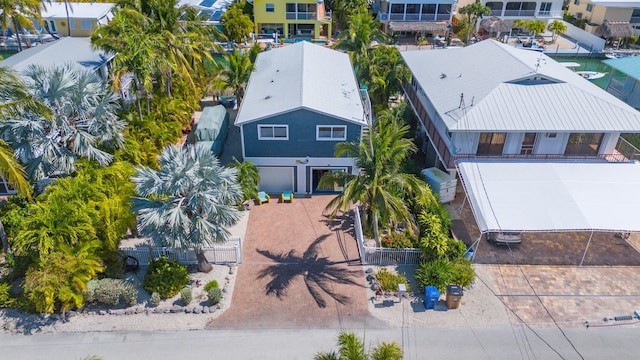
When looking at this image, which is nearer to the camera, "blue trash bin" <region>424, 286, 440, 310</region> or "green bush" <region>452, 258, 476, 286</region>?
"blue trash bin" <region>424, 286, 440, 310</region>

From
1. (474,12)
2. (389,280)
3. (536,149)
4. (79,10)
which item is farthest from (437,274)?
(79,10)

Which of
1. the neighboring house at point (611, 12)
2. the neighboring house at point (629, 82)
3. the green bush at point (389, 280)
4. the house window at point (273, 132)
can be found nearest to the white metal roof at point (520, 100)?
the green bush at point (389, 280)

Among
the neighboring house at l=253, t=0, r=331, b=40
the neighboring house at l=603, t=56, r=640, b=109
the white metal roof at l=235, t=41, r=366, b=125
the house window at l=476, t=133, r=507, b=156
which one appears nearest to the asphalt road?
the house window at l=476, t=133, r=507, b=156

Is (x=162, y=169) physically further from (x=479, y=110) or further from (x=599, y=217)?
(x=599, y=217)

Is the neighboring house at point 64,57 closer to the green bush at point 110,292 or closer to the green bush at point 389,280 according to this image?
the green bush at point 110,292

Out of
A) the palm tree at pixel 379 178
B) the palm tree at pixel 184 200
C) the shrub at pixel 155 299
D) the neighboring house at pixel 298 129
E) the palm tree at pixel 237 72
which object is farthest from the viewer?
the palm tree at pixel 237 72

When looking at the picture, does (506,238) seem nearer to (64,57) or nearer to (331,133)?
(331,133)

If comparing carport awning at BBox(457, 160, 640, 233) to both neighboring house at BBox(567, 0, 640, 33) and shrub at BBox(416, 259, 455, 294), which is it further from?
neighboring house at BBox(567, 0, 640, 33)
